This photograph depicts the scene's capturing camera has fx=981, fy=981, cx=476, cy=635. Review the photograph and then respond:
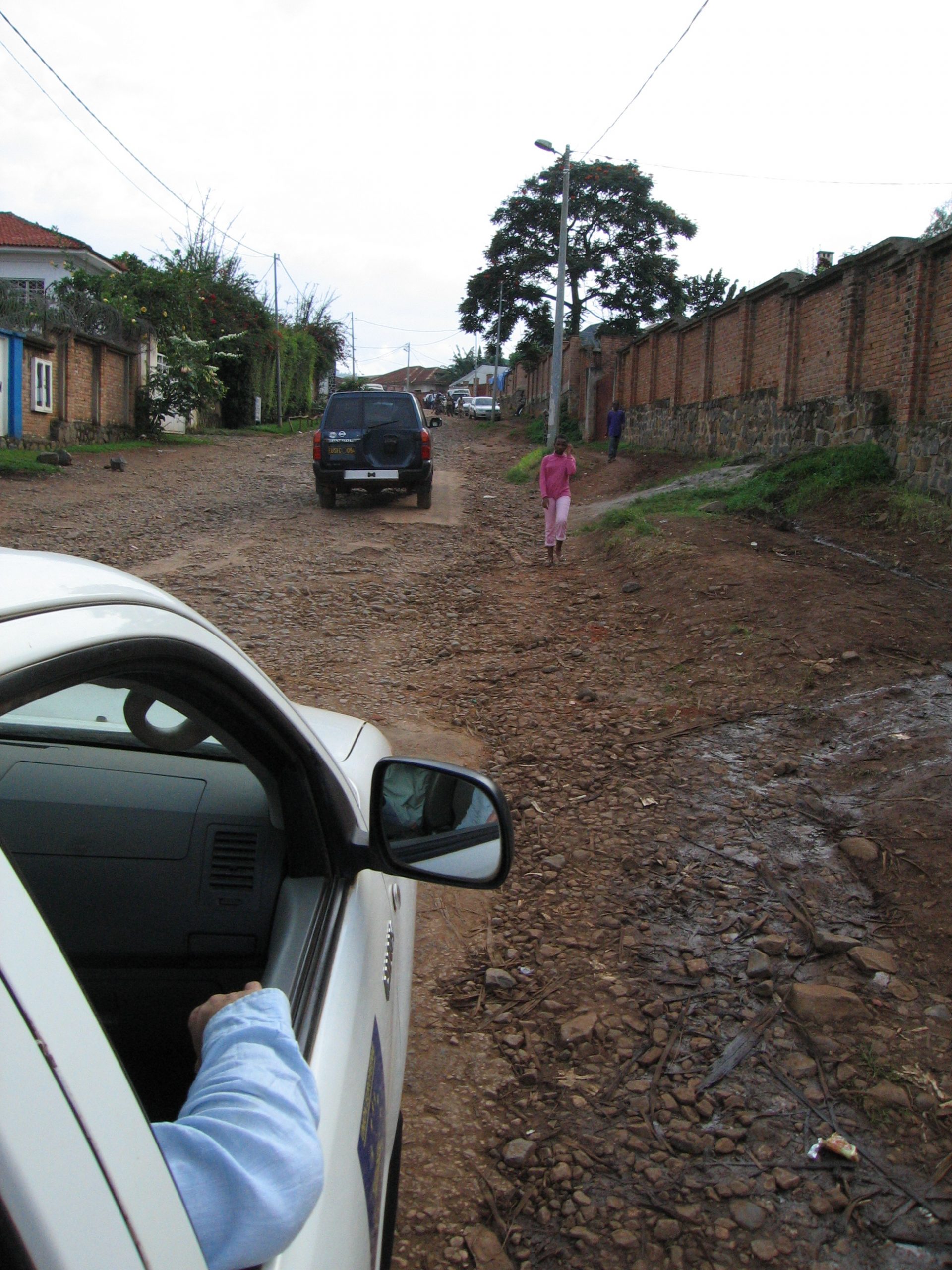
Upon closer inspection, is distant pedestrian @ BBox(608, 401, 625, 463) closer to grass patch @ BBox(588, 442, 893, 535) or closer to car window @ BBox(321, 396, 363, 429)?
grass patch @ BBox(588, 442, 893, 535)

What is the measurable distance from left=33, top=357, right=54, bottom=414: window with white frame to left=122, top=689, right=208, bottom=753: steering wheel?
2072cm

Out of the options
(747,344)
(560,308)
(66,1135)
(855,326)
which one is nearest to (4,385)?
(560,308)

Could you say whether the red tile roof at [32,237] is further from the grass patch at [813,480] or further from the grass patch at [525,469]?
the grass patch at [813,480]

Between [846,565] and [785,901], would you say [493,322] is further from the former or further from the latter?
[785,901]

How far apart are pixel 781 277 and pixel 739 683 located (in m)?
13.0

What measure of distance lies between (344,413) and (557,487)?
5.01 meters

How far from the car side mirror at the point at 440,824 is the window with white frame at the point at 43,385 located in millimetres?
21050

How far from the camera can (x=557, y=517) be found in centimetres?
1152

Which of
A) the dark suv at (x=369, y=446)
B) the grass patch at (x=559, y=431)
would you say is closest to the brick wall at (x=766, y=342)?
the dark suv at (x=369, y=446)

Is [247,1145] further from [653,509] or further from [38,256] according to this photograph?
[38,256]

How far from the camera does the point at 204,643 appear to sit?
1.41 m

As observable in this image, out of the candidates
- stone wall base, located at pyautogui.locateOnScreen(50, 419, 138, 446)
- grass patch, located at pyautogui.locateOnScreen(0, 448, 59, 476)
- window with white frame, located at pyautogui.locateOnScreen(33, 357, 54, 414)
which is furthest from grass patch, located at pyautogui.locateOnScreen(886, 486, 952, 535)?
stone wall base, located at pyautogui.locateOnScreen(50, 419, 138, 446)

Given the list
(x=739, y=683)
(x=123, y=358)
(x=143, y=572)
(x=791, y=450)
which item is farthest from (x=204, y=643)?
(x=123, y=358)

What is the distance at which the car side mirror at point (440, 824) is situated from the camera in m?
1.73
